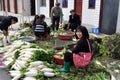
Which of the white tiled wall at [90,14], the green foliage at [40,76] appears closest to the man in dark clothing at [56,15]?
the white tiled wall at [90,14]

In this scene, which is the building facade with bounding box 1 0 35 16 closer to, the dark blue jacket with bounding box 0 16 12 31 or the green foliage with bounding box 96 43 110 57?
the dark blue jacket with bounding box 0 16 12 31

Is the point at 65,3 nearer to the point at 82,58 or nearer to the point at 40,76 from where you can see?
the point at 82,58

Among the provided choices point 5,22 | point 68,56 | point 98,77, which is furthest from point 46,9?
point 98,77

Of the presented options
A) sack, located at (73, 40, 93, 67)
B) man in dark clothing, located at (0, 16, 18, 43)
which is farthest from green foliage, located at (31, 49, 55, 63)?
man in dark clothing, located at (0, 16, 18, 43)

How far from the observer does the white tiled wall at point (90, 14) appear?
567 inches

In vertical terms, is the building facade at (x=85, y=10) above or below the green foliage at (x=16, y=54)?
above

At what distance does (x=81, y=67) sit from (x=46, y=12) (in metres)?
16.5

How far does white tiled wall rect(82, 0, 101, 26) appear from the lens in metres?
14.4

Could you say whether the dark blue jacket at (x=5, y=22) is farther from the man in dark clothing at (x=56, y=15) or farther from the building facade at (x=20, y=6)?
the building facade at (x=20, y=6)

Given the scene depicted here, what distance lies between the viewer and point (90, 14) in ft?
50.6

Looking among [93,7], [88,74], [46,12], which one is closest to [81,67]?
[88,74]

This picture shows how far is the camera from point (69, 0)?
17.7 metres

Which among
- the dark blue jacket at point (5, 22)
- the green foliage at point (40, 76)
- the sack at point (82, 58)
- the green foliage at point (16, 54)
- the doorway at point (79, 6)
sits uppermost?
the doorway at point (79, 6)

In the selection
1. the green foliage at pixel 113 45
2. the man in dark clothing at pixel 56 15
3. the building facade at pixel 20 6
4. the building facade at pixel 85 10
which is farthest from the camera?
the building facade at pixel 20 6
